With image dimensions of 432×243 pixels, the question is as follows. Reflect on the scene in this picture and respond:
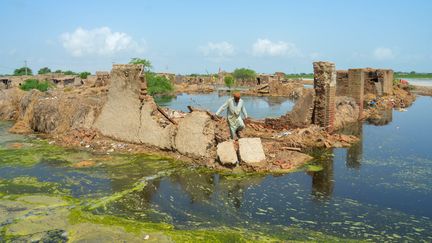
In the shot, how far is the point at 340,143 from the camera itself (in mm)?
11047

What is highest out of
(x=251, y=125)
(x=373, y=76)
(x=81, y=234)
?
(x=373, y=76)

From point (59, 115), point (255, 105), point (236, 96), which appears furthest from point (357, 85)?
point (59, 115)

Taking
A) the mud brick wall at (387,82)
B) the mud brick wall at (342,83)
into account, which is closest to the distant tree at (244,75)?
the mud brick wall at (387,82)

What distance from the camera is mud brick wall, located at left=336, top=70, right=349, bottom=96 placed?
727 inches

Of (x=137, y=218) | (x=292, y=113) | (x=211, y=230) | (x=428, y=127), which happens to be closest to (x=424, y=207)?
(x=211, y=230)

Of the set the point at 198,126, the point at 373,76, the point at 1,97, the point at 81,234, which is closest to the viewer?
the point at 81,234

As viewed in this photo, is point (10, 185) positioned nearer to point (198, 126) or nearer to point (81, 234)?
point (81, 234)

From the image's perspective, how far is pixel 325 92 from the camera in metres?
12.4

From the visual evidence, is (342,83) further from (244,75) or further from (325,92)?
(244,75)

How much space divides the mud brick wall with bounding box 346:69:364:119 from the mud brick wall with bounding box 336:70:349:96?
673 millimetres

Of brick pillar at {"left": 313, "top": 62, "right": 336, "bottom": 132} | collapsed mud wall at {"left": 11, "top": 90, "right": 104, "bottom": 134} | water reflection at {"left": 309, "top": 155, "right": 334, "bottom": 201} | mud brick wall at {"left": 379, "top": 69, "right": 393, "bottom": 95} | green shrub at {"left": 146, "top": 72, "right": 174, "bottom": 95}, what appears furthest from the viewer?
green shrub at {"left": 146, "top": 72, "right": 174, "bottom": 95}

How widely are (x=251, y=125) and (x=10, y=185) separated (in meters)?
7.70

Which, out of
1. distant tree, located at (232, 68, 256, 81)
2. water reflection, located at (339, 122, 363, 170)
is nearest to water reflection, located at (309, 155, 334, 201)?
water reflection, located at (339, 122, 363, 170)

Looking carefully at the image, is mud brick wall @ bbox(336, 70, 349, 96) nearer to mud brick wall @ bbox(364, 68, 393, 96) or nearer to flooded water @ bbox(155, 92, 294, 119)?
flooded water @ bbox(155, 92, 294, 119)
